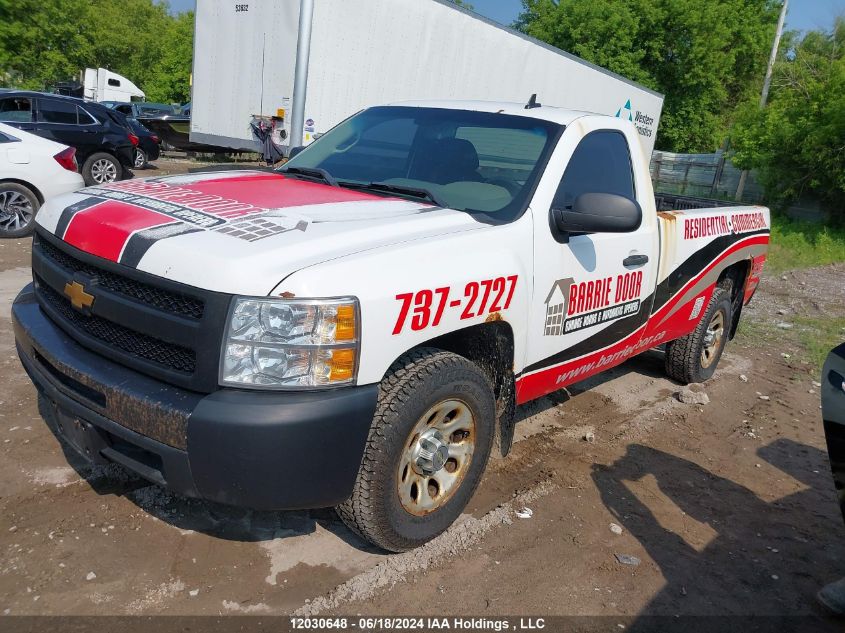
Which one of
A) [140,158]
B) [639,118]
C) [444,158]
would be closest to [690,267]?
[444,158]

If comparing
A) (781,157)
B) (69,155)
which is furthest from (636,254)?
(781,157)

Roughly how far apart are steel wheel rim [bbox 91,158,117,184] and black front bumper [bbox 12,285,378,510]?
11.0 meters

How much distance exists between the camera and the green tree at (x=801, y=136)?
623 inches

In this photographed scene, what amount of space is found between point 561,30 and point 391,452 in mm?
32611

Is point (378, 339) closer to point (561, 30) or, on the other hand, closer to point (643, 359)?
point (643, 359)

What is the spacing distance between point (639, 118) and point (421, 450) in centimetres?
1880

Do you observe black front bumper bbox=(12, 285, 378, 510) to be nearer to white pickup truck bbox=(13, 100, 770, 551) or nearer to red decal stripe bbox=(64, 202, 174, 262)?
white pickup truck bbox=(13, 100, 770, 551)

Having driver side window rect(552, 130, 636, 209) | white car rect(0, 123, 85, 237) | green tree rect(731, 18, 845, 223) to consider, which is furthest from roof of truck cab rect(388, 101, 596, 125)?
green tree rect(731, 18, 845, 223)

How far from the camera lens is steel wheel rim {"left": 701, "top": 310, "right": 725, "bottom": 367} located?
564 centimetres

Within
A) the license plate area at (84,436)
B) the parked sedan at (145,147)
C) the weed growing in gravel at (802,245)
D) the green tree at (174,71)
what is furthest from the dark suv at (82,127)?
the green tree at (174,71)

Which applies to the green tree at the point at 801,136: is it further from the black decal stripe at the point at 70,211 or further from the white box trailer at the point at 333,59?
the black decal stripe at the point at 70,211

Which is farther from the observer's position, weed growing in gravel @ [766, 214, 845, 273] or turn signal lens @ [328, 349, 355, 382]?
weed growing in gravel @ [766, 214, 845, 273]

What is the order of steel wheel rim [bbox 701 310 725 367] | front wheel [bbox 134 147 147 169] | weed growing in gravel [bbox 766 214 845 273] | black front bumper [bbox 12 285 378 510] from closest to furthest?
black front bumper [bbox 12 285 378 510]
steel wheel rim [bbox 701 310 725 367]
weed growing in gravel [bbox 766 214 845 273]
front wheel [bbox 134 147 147 169]

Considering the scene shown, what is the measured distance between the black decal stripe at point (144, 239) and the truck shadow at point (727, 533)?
2314 millimetres
